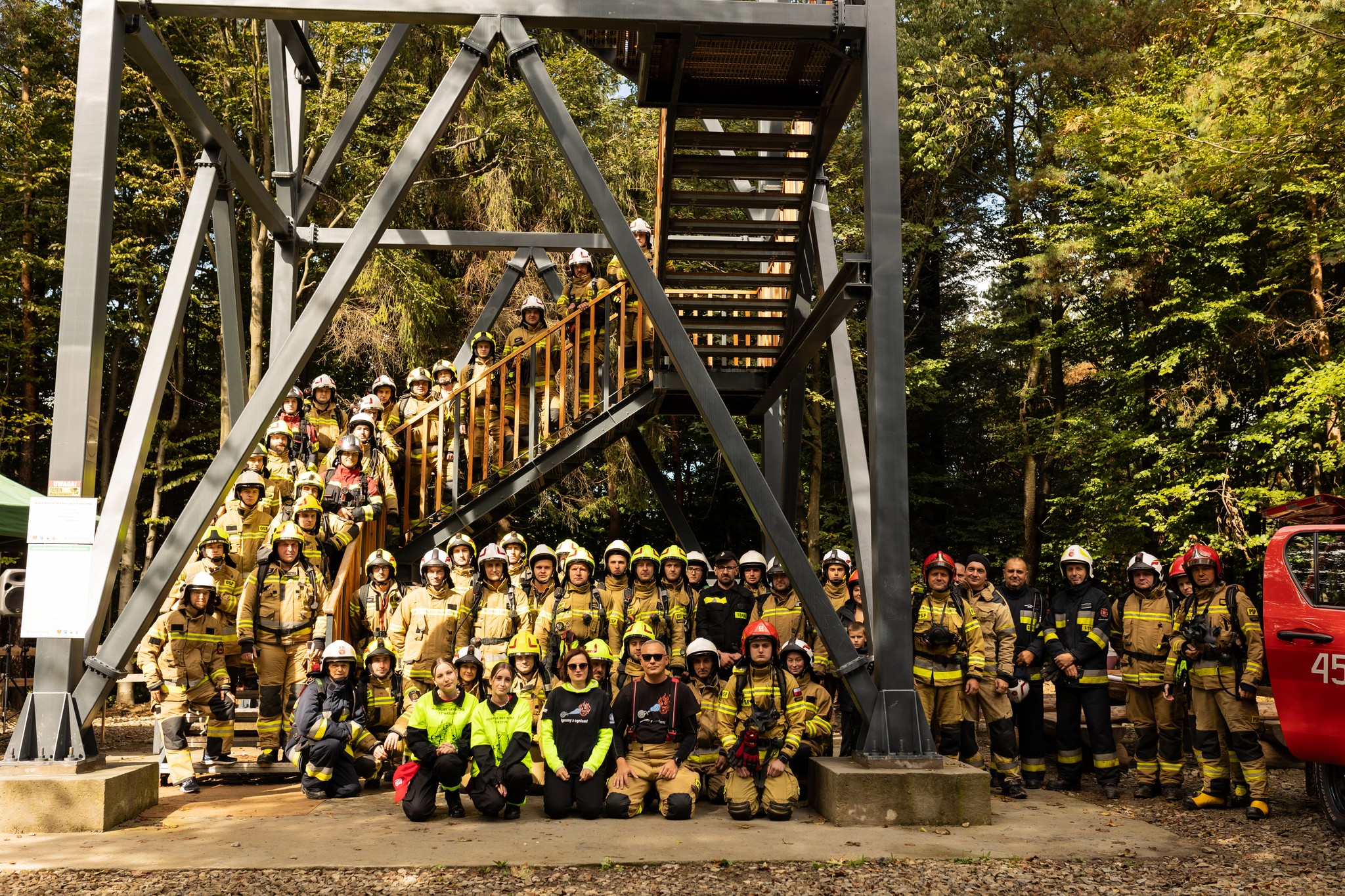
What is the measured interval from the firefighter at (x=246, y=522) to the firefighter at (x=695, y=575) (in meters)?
3.95

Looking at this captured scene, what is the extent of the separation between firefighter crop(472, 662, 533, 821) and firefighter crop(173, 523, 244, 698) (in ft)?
8.44

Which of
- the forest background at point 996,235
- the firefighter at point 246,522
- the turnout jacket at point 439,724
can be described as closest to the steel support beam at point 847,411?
the turnout jacket at point 439,724

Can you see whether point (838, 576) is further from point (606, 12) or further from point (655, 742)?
point (606, 12)

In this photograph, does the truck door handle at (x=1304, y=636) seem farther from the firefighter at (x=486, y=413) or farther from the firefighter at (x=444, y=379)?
the firefighter at (x=444, y=379)

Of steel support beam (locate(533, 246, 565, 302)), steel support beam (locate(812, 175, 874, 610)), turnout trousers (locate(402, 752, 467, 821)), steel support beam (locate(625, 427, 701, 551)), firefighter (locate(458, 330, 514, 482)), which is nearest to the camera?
turnout trousers (locate(402, 752, 467, 821))

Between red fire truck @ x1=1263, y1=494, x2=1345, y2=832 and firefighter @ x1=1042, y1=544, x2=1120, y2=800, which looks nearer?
red fire truck @ x1=1263, y1=494, x2=1345, y2=832

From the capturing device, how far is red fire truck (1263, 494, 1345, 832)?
6496 millimetres

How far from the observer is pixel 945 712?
7961 mm

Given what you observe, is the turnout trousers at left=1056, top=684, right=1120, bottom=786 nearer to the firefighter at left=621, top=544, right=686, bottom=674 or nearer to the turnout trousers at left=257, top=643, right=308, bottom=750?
the firefighter at left=621, top=544, right=686, bottom=674

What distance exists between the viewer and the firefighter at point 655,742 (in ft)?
22.9

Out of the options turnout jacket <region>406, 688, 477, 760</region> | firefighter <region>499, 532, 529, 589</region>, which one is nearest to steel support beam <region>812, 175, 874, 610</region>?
turnout jacket <region>406, 688, 477, 760</region>

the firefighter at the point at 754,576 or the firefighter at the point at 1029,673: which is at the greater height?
the firefighter at the point at 754,576

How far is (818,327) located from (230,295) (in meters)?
5.66

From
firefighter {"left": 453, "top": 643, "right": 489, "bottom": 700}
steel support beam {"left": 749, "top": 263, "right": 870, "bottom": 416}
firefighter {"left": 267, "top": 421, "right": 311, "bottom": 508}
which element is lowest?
firefighter {"left": 453, "top": 643, "right": 489, "bottom": 700}
